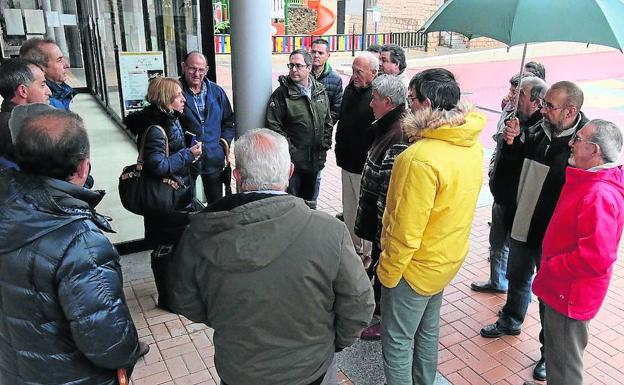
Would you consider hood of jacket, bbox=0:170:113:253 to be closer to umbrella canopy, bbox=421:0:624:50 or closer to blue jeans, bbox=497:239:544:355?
umbrella canopy, bbox=421:0:624:50

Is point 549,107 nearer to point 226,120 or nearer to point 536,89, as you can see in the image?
point 536,89

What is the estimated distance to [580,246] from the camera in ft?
8.06

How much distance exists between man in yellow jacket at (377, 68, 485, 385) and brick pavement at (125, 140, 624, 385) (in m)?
0.79

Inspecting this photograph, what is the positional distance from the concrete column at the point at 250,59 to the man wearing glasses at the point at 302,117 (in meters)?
0.18

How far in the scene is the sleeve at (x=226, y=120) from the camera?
14.2 feet

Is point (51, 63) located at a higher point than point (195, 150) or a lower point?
higher

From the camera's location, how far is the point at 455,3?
3211mm

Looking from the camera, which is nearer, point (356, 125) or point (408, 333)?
point (408, 333)

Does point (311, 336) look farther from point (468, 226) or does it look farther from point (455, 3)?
point (455, 3)

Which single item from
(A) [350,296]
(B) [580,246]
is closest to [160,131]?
(A) [350,296]

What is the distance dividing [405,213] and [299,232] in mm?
850

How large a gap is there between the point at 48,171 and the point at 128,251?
316cm

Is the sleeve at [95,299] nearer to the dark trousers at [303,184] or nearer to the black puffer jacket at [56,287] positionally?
the black puffer jacket at [56,287]

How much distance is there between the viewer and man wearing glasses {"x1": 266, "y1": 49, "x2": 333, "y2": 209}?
4.15 meters
